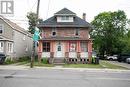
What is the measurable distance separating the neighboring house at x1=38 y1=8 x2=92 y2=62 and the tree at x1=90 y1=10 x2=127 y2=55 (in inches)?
1639

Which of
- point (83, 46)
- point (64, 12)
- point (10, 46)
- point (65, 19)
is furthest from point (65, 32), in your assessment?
point (10, 46)

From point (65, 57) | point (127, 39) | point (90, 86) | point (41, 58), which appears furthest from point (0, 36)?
point (127, 39)

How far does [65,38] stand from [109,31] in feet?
152

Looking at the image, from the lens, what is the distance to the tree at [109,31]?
97.4 metres

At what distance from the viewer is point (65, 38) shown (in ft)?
179

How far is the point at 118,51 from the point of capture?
96.2 m

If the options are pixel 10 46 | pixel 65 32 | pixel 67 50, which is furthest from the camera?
pixel 65 32

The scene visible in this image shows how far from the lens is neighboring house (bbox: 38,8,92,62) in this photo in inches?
2103

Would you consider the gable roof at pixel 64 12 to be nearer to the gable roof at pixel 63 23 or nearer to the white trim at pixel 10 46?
the gable roof at pixel 63 23

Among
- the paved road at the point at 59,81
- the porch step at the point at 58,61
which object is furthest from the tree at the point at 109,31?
the paved road at the point at 59,81

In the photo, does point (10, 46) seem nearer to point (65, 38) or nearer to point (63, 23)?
point (65, 38)

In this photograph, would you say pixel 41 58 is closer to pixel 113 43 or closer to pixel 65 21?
pixel 65 21

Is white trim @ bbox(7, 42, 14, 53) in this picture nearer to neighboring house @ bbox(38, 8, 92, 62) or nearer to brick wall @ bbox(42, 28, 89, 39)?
neighboring house @ bbox(38, 8, 92, 62)

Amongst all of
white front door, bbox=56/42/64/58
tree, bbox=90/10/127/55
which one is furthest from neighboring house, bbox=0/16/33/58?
tree, bbox=90/10/127/55
